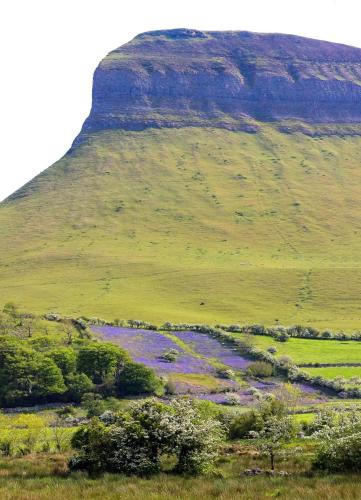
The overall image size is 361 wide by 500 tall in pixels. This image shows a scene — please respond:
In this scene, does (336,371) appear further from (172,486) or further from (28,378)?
(172,486)

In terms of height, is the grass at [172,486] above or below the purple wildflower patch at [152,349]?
above

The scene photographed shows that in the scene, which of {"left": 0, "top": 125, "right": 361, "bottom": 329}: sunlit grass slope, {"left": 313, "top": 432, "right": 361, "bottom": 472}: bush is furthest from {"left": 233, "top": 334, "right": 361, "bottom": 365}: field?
{"left": 313, "top": 432, "right": 361, "bottom": 472}: bush

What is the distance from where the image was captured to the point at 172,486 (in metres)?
27.2

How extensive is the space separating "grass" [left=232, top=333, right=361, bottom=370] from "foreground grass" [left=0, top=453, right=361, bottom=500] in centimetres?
5303

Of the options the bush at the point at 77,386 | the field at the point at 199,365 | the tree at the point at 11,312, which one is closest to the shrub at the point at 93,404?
the bush at the point at 77,386

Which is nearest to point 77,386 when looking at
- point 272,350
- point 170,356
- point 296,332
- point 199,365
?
point 170,356

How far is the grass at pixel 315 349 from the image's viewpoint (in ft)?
278

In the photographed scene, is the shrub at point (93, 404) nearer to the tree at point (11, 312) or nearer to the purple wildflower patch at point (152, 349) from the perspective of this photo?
the purple wildflower patch at point (152, 349)

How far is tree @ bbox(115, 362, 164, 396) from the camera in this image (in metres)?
65.8

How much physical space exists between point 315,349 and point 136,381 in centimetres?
3529

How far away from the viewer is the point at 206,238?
18938 centimetres

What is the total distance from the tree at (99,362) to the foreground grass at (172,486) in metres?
33.4

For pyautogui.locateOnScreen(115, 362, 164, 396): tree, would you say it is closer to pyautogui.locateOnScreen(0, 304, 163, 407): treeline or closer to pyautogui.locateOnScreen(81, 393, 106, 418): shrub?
pyautogui.locateOnScreen(0, 304, 163, 407): treeline

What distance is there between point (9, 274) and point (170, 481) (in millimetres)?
140291
